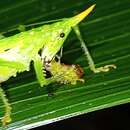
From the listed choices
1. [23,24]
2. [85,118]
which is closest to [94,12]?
[23,24]

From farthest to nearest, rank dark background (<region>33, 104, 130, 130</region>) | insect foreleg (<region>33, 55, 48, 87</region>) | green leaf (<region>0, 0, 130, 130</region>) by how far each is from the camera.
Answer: dark background (<region>33, 104, 130, 130</region>) < insect foreleg (<region>33, 55, 48, 87</region>) < green leaf (<region>0, 0, 130, 130</region>)

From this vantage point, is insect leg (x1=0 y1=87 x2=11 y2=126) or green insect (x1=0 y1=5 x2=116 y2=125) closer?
insect leg (x1=0 y1=87 x2=11 y2=126)

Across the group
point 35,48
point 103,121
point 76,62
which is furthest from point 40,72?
point 103,121

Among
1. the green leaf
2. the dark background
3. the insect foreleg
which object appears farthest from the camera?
the dark background

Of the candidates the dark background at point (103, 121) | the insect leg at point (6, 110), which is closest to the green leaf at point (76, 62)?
the insect leg at point (6, 110)

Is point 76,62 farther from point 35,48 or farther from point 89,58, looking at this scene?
point 35,48

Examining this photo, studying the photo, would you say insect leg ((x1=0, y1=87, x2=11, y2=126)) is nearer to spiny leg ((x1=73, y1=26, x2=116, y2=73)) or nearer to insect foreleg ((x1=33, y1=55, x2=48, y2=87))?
insect foreleg ((x1=33, y1=55, x2=48, y2=87))

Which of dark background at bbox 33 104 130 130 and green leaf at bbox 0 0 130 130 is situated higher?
green leaf at bbox 0 0 130 130

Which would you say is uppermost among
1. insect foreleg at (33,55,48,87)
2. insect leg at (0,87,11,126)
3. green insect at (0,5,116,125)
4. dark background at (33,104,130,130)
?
green insect at (0,5,116,125)

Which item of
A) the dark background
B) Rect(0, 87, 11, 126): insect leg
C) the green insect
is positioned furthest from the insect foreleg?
the dark background
